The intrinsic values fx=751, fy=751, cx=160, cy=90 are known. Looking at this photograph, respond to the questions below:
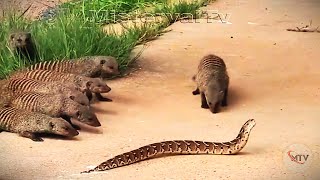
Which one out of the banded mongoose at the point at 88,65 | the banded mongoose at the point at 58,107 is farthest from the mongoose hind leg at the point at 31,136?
the banded mongoose at the point at 88,65

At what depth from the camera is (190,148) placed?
4.28 m

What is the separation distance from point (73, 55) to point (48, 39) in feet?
0.89

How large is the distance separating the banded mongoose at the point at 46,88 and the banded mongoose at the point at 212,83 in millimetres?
889

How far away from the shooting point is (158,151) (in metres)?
4.24

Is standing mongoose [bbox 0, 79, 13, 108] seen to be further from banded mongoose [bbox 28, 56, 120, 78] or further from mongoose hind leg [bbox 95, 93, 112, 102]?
mongoose hind leg [bbox 95, 93, 112, 102]

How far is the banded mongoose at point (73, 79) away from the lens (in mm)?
5531

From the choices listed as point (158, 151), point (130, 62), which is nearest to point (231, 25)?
point (130, 62)

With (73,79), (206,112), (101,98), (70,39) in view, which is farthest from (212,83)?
(70,39)

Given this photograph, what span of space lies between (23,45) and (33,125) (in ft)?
4.48

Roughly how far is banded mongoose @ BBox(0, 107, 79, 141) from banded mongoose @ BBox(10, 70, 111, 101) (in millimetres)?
686

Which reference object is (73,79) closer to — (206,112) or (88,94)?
(88,94)

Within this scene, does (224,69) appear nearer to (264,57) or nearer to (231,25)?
(264,57)

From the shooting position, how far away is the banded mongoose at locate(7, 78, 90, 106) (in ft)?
17.1

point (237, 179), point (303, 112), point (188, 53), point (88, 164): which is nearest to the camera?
point (237, 179)
